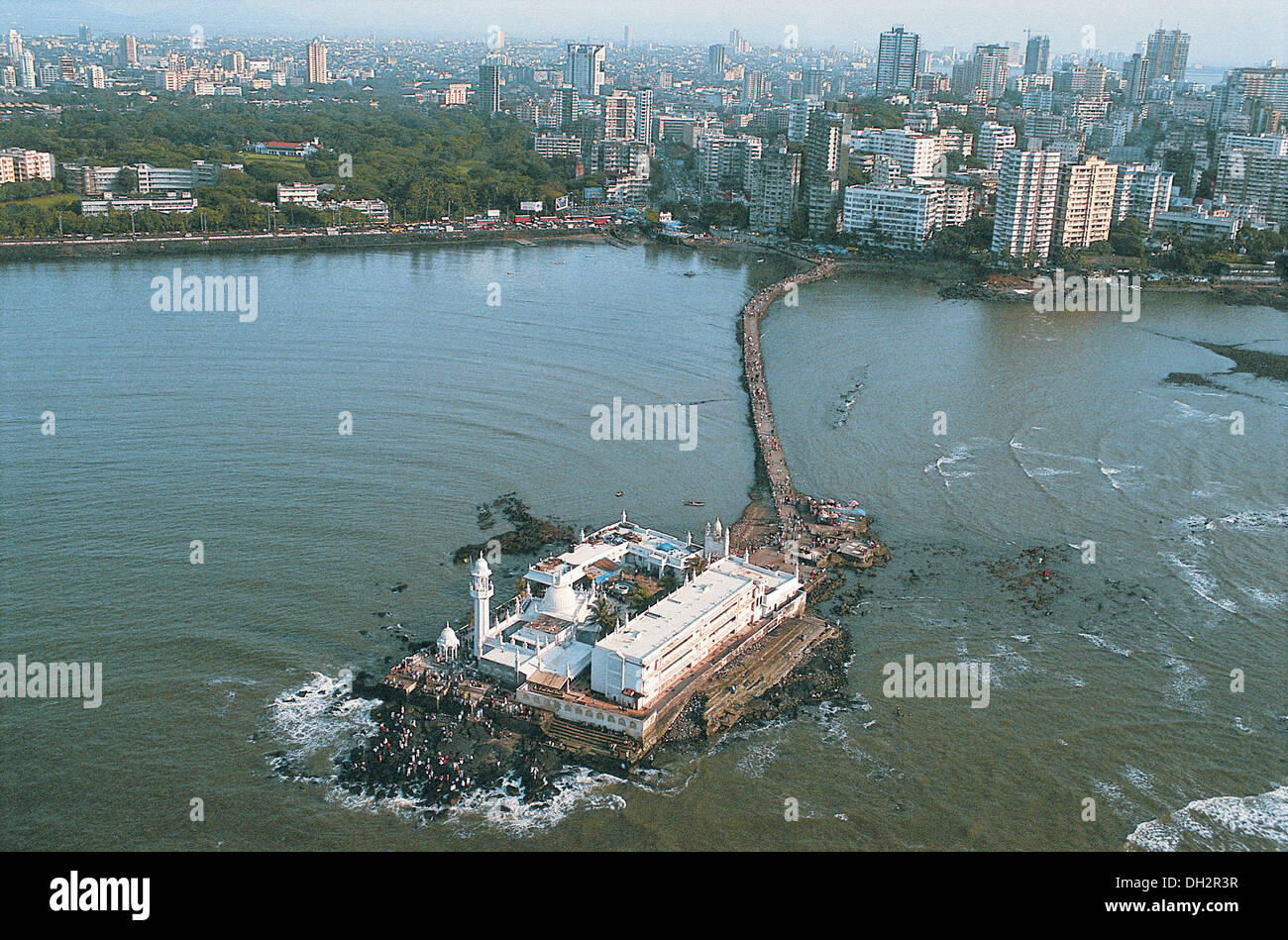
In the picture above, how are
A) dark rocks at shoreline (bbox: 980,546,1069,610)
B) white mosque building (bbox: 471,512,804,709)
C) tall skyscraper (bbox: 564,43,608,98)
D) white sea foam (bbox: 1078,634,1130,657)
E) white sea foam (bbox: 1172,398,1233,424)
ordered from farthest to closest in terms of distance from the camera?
tall skyscraper (bbox: 564,43,608,98), white sea foam (bbox: 1172,398,1233,424), dark rocks at shoreline (bbox: 980,546,1069,610), white sea foam (bbox: 1078,634,1130,657), white mosque building (bbox: 471,512,804,709)

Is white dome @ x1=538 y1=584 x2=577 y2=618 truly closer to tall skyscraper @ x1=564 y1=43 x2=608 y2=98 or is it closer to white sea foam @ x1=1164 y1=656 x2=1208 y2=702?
white sea foam @ x1=1164 y1=656 x2=1208 y2=702

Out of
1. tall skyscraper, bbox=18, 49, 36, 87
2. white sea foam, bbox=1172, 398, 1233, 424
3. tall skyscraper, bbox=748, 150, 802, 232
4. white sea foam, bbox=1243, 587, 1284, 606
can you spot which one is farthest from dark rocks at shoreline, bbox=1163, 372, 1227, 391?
tall skyscraper, bbox=18, 49, 36, 87

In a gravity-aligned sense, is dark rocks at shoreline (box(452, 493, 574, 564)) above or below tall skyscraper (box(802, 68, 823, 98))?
below

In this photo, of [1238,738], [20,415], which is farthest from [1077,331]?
[20,415]

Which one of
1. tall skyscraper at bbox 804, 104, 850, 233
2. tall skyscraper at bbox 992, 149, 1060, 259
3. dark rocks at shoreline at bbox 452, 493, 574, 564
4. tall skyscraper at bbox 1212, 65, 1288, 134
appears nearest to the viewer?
dark rocks at shoreline at bbox 452, 493, 574, 564

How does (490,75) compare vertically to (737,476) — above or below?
above

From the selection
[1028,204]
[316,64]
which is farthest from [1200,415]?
[316,64]

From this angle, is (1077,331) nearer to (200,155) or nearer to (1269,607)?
(1269,607)
